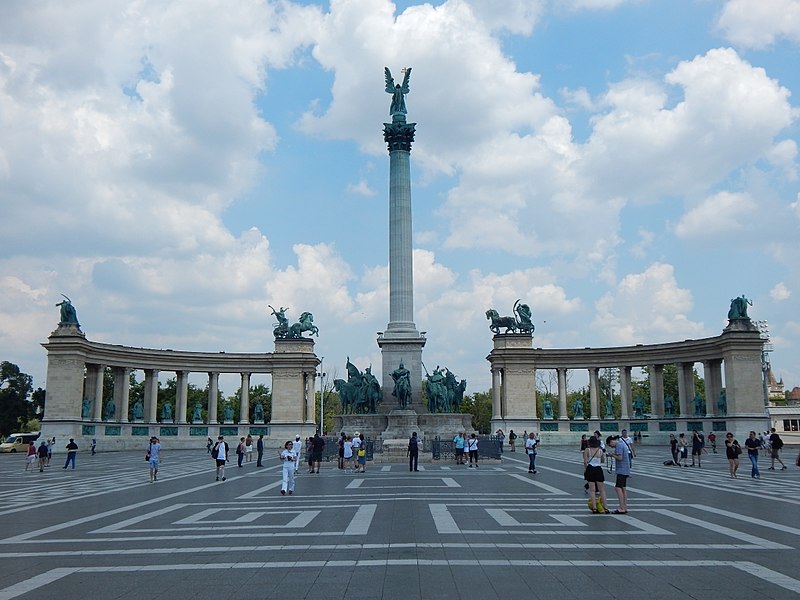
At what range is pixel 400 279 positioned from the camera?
214ft

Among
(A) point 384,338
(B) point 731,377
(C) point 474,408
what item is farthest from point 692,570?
(C) point 474,408

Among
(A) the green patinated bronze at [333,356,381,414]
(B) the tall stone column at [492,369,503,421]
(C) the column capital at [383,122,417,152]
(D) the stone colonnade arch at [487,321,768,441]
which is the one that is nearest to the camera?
(A) the green patinated bronze at [333,356,381,414]

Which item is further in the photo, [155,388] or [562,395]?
[562,395]

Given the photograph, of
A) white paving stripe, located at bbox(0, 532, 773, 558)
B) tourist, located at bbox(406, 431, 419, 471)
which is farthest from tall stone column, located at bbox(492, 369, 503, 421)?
white paving stripe, located at bbox(0, 532, 773, 558)

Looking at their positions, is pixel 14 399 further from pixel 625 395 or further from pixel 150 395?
pixel 625 395

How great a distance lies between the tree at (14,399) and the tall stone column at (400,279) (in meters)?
60.2

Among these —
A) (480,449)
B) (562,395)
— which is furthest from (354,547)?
(562,395)

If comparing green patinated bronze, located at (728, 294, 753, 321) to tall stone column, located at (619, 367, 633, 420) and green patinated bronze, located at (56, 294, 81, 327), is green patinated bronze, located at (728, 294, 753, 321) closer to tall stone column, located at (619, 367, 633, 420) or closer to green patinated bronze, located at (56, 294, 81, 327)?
tall stone column, located at (619, 367, 633, 420)

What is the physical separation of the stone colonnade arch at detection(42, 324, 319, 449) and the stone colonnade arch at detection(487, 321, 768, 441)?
81.7 feet

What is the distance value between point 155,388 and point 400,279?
126ft

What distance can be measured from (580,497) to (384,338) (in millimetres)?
38684

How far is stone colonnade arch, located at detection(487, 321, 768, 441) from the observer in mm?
75562

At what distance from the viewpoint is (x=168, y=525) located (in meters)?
19.4

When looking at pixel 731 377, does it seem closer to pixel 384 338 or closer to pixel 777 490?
pixel 384 338
